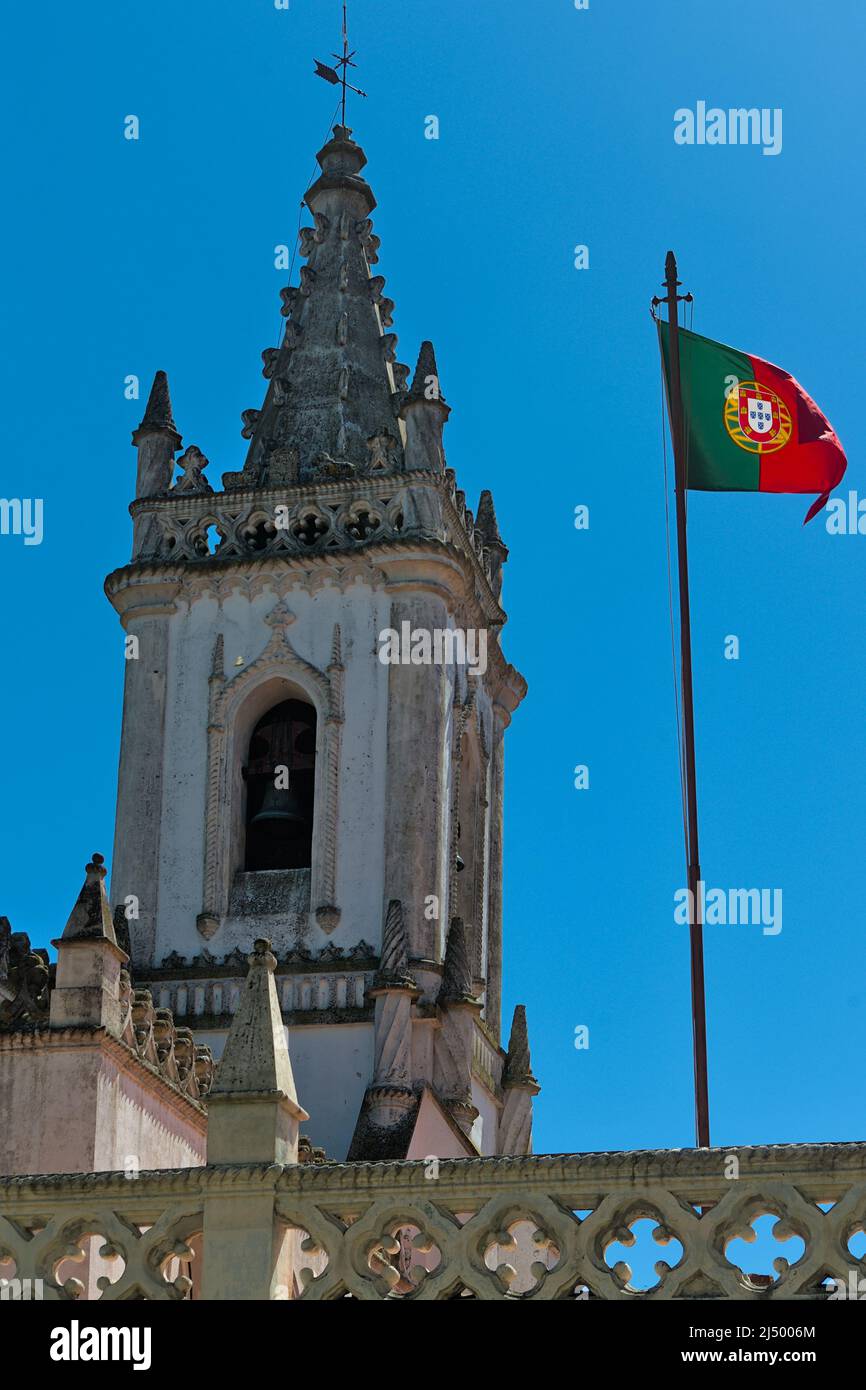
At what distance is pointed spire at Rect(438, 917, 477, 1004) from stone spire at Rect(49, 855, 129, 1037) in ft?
27.8

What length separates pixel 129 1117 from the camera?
21.1 metres

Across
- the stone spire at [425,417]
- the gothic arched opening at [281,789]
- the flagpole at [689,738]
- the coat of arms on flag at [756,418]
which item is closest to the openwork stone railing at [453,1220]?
the flagpole at [689,738]

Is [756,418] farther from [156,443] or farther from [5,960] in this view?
[156,443]

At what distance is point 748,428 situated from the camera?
20.3 m

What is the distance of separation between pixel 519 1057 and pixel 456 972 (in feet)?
12.1

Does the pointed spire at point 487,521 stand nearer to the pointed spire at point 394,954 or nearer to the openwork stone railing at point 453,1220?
the pointed spire at point 394,954

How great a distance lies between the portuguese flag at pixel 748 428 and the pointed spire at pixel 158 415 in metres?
13.7

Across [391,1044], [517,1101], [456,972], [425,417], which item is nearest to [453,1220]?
[391,1044]

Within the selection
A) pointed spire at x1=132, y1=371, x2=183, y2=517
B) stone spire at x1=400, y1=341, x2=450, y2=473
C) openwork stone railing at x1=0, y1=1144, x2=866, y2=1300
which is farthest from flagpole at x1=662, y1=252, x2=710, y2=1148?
pointed spire at x1=132, y1=371, x2=183, y2=517

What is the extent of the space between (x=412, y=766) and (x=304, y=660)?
2.30 m
